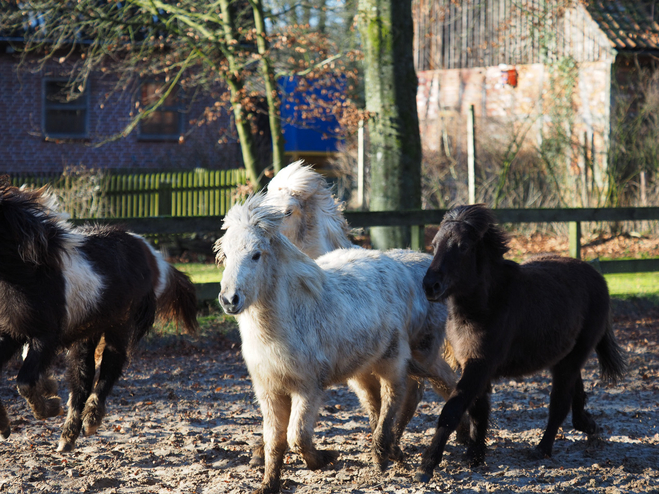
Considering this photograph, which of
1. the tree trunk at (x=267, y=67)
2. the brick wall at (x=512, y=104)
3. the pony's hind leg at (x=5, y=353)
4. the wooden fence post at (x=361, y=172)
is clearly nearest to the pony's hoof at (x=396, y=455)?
the pony's hind leg at (x=5, y=353)

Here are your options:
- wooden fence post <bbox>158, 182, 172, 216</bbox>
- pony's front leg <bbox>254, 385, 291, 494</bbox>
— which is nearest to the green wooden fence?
wooden fence post <bbox>158, 182, 172, 216</bbox>

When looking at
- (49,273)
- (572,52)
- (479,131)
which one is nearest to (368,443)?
(49,273)

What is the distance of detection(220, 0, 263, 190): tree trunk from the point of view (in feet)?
41.6

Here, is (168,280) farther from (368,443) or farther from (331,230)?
(368,443)

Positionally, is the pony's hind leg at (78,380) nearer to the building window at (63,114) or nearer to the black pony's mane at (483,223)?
the black pony's mane at (483,223)

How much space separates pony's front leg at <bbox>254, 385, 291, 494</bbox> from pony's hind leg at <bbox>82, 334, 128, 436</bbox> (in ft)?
4.85

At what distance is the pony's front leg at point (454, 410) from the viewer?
4.04 m

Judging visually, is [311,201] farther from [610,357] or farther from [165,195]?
[165,195]

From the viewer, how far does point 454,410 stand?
4059 mm

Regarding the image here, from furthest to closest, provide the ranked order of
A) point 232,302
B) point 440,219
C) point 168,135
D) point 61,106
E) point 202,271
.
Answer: point 168,135, point 61,106, point 202,271, point 440,219, point 232,302

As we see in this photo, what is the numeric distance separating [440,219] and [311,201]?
141 inches

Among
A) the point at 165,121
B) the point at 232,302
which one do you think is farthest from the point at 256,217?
the point at 165,121

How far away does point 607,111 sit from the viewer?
55.8 feet

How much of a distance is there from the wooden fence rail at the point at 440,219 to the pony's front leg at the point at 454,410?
4426mm
